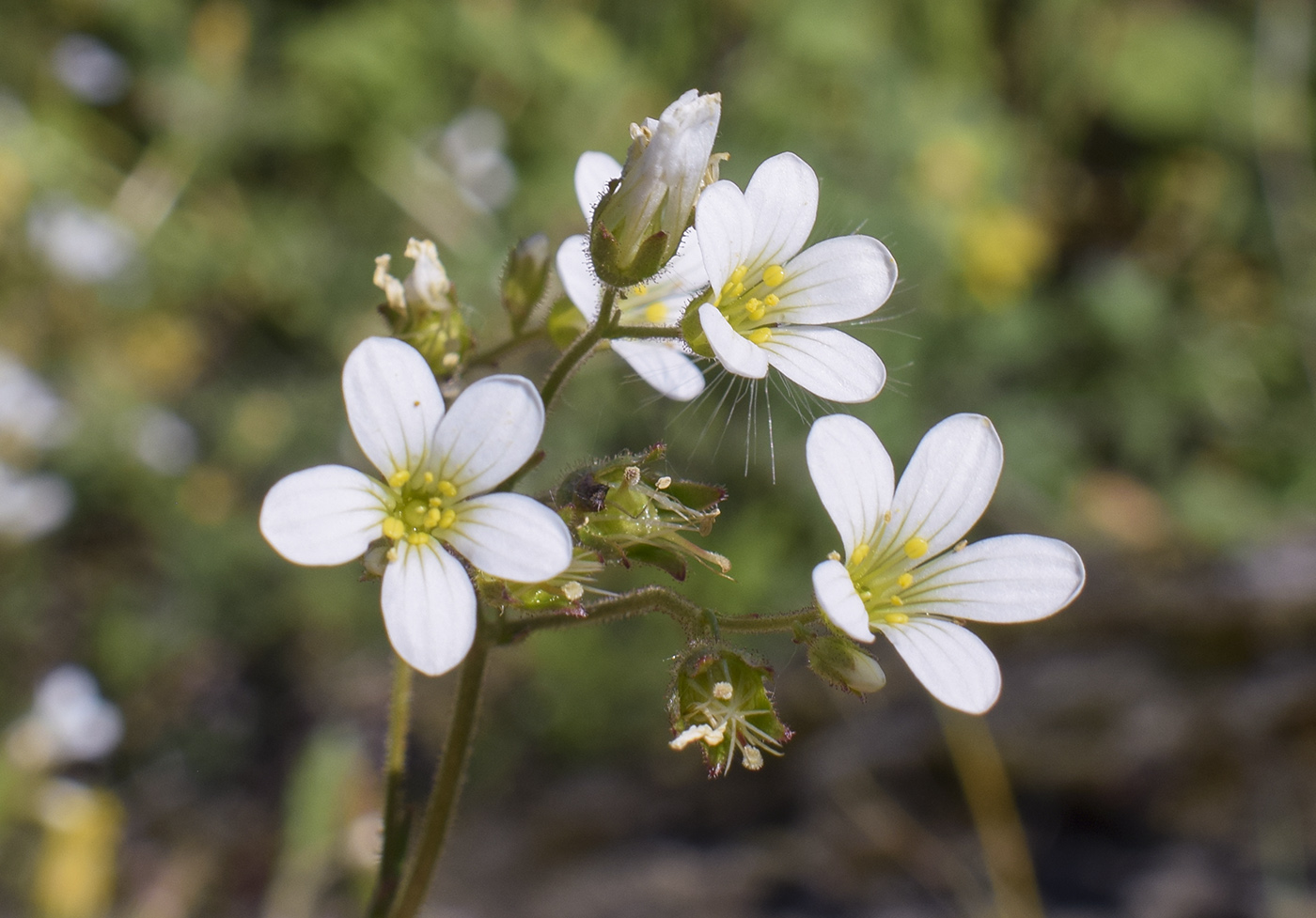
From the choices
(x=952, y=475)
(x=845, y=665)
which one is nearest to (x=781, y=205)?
(x=952, y=475)

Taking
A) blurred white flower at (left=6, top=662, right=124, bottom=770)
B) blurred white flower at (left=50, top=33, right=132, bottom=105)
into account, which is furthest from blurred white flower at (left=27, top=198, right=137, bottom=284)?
blurred white flower at (left=6, top=662, right=124, bottom=770)

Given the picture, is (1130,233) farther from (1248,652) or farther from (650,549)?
(650,549)

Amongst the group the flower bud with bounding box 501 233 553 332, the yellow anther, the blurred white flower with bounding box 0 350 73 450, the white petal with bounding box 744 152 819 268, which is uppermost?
the blurred white flower with bounding box 0 350 73 450

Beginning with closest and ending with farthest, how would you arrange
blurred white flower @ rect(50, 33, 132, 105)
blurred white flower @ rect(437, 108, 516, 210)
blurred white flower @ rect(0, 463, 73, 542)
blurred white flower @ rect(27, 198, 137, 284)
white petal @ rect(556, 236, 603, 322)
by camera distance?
1. white petal @ rect(556, 236, 603, 322)
2. blurred white flower @ rect(0, 463, 73, 542)
3. blurred white flower @ rect(27, 198, 137, 284)
4. blurred white flower @ rect(437, 108, 516, 210)
5. blurred white flower @ rect(50, 33, 132, 105)

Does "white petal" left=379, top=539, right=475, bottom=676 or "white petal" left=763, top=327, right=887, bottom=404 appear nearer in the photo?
"white petal" left=379, top=539, right=475, bottom=676

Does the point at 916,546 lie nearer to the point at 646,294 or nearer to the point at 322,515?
the point at 646,294

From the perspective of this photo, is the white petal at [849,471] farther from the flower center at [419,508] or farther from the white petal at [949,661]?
the flower center at [419,508]

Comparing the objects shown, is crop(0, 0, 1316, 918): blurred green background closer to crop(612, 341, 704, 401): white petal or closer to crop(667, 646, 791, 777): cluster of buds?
crop(612, 341, 704, 401): white petal

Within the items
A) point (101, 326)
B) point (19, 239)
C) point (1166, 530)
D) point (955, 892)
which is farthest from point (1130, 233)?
point (19, 239)
